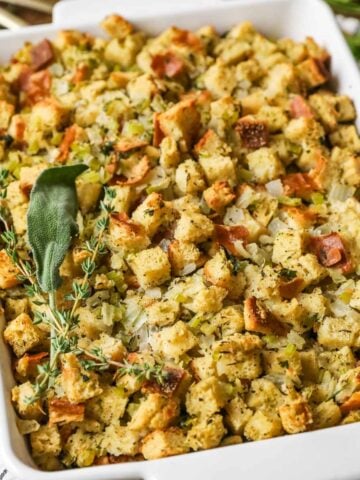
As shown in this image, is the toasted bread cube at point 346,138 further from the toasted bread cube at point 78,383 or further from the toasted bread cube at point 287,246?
the toasted bread cube at point 78,383

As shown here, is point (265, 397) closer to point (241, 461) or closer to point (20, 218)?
point (241, 461)

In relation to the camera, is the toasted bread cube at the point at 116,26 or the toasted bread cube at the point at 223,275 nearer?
the toasted bread cube at the point at 223,275

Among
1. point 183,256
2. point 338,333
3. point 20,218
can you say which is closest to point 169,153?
point 183,256

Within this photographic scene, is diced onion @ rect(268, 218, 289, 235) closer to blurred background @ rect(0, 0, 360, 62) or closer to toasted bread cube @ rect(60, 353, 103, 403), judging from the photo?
toasted bread cube @ rect(60, 353, 103, 403)

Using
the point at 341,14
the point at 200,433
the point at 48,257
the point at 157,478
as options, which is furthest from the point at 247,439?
the point at 341,14

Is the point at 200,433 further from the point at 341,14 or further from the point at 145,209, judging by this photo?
the point at 341,14

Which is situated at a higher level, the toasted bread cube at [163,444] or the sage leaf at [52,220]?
the sage leaf at [52,220]

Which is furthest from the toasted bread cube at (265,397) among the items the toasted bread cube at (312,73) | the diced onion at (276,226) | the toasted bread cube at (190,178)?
the toasted bread cube at (312,73)
